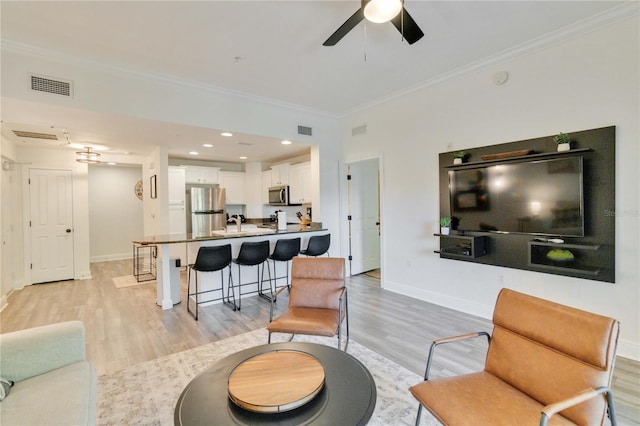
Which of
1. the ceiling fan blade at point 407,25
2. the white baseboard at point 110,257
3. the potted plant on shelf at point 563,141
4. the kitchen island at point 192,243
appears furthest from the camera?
the white baseboard at point 110,257

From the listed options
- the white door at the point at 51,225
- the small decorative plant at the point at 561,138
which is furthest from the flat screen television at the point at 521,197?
the white door at the point at 51,225

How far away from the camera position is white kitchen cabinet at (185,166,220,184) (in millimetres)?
6791

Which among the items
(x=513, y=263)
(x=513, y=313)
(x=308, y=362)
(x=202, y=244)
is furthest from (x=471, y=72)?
(x=202, y=244)

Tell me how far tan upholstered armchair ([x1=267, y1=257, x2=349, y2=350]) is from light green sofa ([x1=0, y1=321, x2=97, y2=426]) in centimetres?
131

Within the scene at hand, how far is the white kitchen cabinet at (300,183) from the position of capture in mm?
6027

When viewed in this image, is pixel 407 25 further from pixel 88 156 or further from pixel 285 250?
pixel 88 156

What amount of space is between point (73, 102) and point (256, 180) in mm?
4406

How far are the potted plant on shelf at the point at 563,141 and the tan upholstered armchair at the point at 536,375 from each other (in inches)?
78.7

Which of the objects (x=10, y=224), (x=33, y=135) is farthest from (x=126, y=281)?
(x=33, y=135)

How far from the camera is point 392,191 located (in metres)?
4.70

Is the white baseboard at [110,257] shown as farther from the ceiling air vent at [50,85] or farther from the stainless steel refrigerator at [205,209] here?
the ceiling air vent at [50,85]

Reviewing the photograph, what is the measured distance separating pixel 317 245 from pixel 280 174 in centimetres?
246

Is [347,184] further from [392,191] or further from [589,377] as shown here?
[589,377]

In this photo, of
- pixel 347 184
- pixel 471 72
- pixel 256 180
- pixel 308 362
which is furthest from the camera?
pixel 256 180
